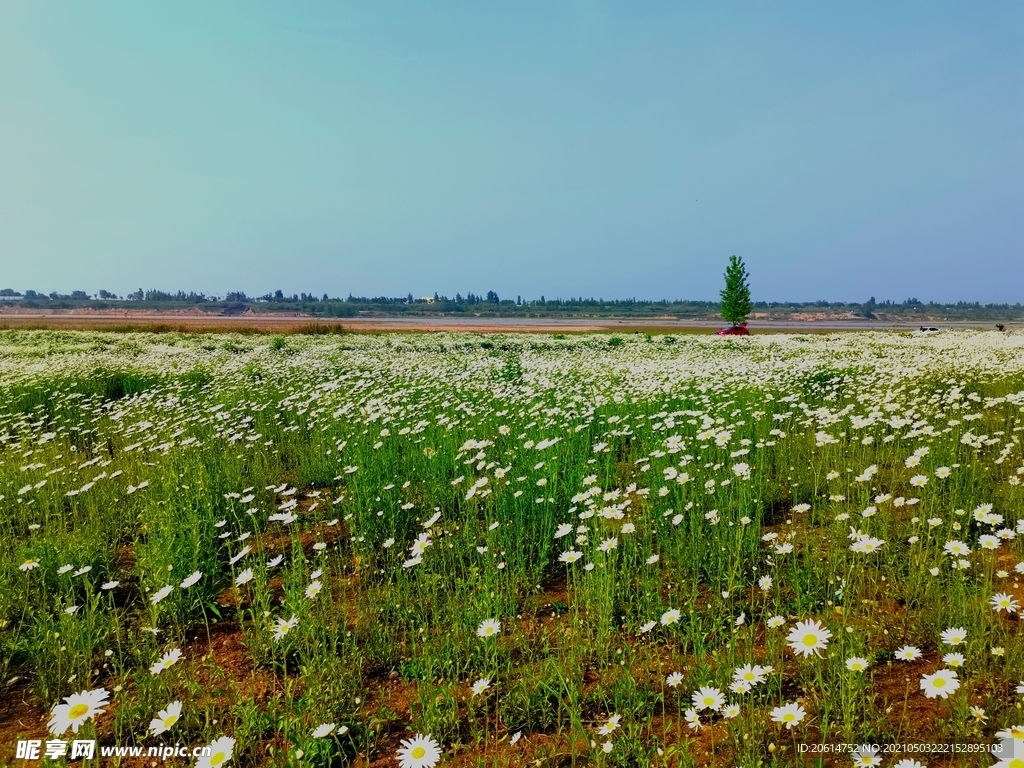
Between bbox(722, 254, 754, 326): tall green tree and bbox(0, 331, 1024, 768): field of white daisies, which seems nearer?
bbox(0, 331, 1024, 768): field of white daisies

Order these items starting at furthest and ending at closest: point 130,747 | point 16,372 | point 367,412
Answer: point 16,372 < point 367,412 < point 130,747

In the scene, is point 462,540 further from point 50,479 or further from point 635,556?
point 50,479

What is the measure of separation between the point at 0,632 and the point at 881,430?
8.64 meters

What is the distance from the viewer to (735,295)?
2239 inches

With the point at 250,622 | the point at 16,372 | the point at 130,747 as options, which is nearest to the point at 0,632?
the point at 250,622

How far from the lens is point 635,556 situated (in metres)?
4.10

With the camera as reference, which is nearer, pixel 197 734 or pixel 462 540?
pixel 197 734

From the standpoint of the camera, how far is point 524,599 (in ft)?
12.9

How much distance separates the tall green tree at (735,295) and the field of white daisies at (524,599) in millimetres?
51824

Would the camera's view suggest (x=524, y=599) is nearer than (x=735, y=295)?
Yes

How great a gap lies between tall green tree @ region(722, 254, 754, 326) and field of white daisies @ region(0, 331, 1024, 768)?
51824 millimetres

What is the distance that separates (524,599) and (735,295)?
192ft

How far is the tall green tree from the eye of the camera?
185 feet

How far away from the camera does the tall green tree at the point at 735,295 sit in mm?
56469
